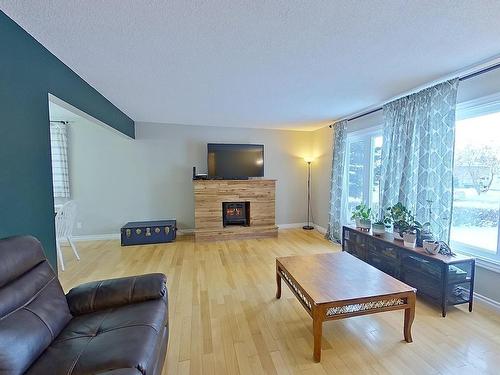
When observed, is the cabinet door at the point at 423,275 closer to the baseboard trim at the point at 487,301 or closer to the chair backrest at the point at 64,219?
the baseboard trim at the point at 487,301

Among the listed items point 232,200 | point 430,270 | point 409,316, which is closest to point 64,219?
point 232,200

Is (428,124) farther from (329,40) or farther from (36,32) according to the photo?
(36,32)

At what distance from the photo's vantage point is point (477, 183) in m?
2.45

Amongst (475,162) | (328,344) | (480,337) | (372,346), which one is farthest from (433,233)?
(328,344)

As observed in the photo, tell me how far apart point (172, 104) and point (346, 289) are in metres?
3.15

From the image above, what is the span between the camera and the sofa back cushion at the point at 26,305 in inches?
40.7

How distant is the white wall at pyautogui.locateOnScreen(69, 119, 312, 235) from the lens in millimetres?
4500

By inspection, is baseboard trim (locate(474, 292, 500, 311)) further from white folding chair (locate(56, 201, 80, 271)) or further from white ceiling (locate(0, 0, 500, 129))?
white folding chair (locate(56, 201, 80, 271))

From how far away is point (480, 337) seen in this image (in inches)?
73.9

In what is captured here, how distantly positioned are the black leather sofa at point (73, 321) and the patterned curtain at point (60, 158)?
Result: 3.58 m

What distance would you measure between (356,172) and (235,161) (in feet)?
7.43

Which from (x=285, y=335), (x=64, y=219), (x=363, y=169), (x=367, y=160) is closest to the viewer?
(x=285, y=335)

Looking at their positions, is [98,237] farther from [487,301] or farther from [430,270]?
[487,301]

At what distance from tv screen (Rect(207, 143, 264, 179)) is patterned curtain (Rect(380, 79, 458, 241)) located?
93.6 inches
